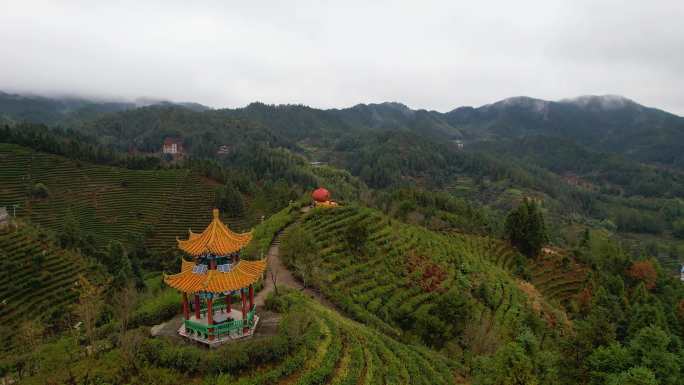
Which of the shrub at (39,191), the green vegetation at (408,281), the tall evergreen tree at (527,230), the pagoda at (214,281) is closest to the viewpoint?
the pagoda at (214,281)

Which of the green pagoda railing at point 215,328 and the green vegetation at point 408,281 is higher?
the green pagoda railing at point 215,328

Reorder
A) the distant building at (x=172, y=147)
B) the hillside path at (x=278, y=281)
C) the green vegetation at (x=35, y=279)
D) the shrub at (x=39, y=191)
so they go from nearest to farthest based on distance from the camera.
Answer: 1. the hillside path at (x=278, y=281)
2. the green vegetation at (x=35, y=279)
3. the shrub at (x=39, y=191)
4. the distant building at (x=172, y=147)

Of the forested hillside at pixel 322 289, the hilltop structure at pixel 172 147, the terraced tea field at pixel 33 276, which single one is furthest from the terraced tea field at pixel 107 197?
the hilltop structure at pixel 172 147

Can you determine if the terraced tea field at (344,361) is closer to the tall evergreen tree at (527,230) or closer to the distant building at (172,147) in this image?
the tall evergreen tree at (527,230)

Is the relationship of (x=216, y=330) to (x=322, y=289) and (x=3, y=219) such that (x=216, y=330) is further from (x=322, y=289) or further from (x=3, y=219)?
(x=3, y=219)

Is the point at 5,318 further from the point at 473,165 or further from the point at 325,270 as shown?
the point at 473,165

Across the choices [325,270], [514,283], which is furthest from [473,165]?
[325,270]
